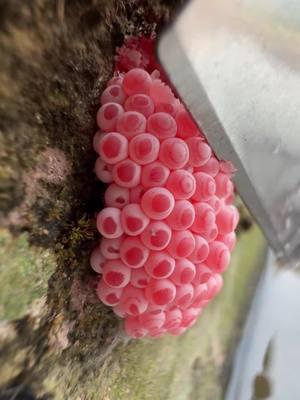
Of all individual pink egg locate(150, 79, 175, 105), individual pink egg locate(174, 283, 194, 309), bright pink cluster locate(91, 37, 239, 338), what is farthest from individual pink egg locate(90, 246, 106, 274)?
individual pink egg locate(150, 79, 175, 105)

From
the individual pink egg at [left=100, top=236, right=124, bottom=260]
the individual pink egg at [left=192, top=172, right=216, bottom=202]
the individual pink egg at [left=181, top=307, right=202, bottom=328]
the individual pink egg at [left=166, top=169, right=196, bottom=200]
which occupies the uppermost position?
the individual pink egg at [left=166, top=169, right=196, bottom=200]

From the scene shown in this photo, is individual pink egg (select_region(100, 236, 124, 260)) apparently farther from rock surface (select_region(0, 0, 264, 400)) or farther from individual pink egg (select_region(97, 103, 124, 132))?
individual pink egg (select_region(97, 103, 124, 132))

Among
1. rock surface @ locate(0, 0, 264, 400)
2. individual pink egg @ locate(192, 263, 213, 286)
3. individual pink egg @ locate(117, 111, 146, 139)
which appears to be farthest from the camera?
individual pink egg @ locate(192, 263, 213, 286)

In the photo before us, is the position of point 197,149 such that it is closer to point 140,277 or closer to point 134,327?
point 140,277

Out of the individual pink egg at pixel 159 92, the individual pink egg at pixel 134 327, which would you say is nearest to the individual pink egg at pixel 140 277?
the individual pink egg at pixel 134 327

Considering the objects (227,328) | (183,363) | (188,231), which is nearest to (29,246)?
(188,231)

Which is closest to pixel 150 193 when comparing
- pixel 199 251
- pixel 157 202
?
pixel 157 202
